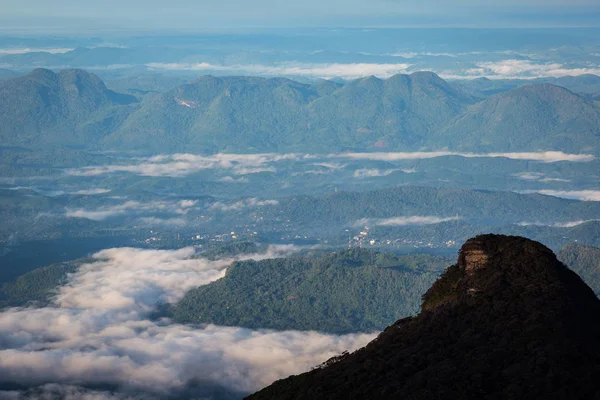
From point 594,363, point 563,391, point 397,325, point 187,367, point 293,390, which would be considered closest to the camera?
point 563,391

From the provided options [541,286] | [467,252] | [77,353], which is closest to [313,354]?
[77,353]

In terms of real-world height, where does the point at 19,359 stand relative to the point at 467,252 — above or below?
below

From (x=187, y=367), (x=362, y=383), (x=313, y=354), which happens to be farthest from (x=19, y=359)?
(x=362, y=383)

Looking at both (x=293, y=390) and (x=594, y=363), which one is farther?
(x=293, y=390)

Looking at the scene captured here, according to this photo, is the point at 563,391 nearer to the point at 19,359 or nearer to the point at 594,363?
the point at 594,363

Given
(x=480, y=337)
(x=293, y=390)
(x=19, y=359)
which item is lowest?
(x=19, y=359)

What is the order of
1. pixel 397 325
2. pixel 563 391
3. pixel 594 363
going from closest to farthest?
1. pixel 563 391
2. pixel 594 363
3. pixel 397 325
